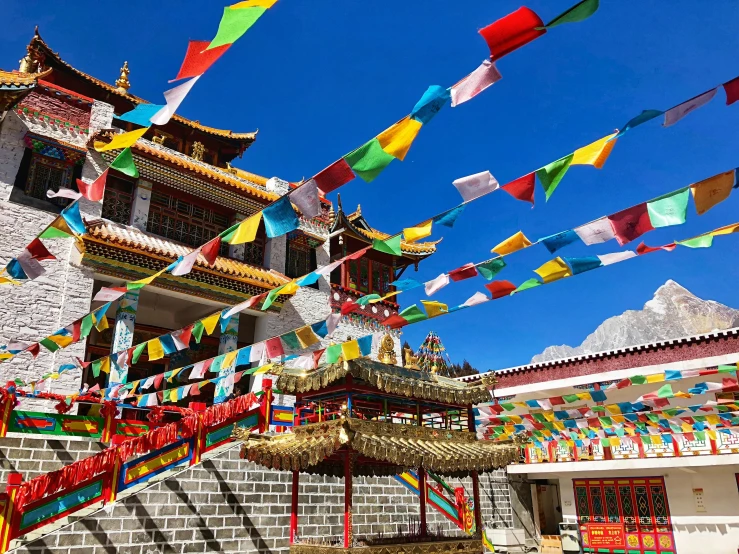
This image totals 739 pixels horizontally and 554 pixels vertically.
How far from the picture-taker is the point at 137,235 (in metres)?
16.8

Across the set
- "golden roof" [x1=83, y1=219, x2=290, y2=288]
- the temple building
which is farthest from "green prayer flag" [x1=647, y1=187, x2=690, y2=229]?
"golden roof" [x1=83, y1=219, x2=290, y2=288]

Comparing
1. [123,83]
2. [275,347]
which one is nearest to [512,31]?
[275,347]

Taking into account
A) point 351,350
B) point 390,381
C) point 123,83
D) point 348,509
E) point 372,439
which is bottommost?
point 348,509

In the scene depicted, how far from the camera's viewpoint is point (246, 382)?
1872 centimetres

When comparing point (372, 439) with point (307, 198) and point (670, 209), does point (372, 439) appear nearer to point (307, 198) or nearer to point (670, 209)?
point (307, 198)

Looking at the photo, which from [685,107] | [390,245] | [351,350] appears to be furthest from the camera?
[351,350]

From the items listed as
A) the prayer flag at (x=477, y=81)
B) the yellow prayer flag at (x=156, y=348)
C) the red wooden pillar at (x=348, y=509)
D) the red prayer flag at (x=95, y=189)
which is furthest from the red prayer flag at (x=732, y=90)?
the yellow prayer flag at (x=156, y=348)

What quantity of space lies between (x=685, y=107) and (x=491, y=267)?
3.05 metres

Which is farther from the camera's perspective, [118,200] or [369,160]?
[118,200]

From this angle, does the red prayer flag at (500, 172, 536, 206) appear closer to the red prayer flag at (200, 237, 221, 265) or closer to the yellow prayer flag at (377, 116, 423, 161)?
the yellow prayer flag at (377, 116, 423, 161)

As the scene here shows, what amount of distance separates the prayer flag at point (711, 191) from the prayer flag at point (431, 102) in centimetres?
298

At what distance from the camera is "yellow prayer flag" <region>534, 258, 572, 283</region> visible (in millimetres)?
7465

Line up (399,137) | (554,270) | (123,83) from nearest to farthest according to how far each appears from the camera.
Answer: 1. (399,137)
2. (554,270)
3. (123,83)

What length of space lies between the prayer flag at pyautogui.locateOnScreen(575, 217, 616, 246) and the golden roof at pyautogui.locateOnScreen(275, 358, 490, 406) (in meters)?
4.02
